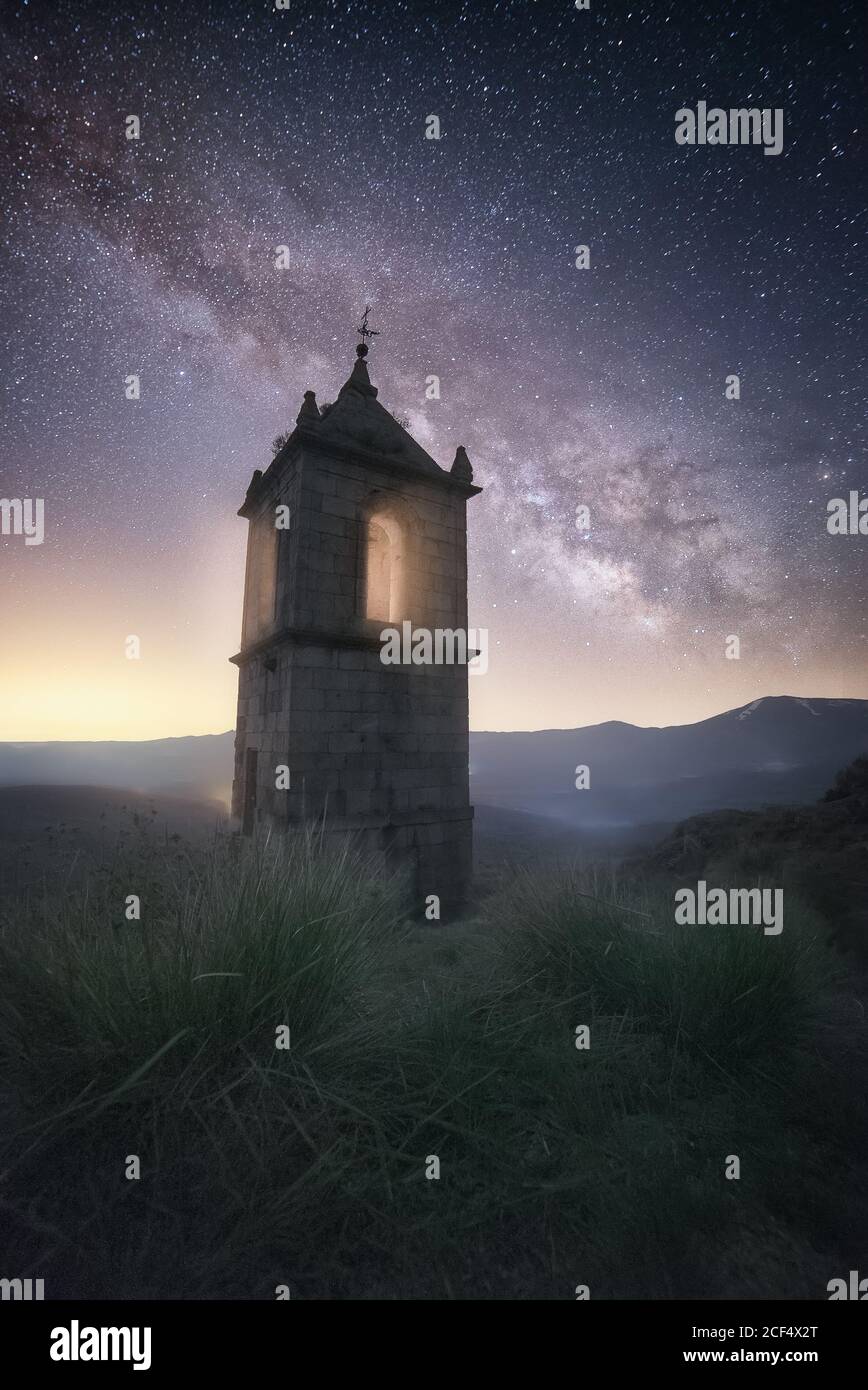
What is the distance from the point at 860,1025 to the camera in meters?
4.45

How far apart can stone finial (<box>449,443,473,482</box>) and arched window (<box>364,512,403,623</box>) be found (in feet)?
5.63

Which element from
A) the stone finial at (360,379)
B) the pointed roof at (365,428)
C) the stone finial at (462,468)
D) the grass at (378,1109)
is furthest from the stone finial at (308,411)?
the grass at (378,1109)

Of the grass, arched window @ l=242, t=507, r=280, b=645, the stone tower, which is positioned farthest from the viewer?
arched window @ l=242, t=507, r=280, b=645

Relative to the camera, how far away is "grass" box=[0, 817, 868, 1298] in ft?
6.83

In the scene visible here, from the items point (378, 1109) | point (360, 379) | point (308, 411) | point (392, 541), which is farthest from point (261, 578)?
point (378, 1109)

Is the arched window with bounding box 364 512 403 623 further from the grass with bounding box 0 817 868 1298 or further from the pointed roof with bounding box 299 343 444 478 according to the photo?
the grass with bounding box 0 817 868 1298

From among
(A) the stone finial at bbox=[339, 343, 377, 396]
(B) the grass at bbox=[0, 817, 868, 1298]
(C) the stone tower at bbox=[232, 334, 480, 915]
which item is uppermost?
(A) the stone finial at bbox=[339, 343, 377, 396]

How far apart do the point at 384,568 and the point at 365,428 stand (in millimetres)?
2756

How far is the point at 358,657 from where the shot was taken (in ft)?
28.5

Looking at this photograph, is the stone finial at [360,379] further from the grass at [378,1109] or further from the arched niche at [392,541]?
the grass at [378,1109]

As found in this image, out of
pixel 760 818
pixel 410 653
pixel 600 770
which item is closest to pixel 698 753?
pixel 600 770

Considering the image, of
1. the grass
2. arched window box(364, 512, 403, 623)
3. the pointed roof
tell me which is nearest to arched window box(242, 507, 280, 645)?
arched window box(364, 512, 403, 623)
